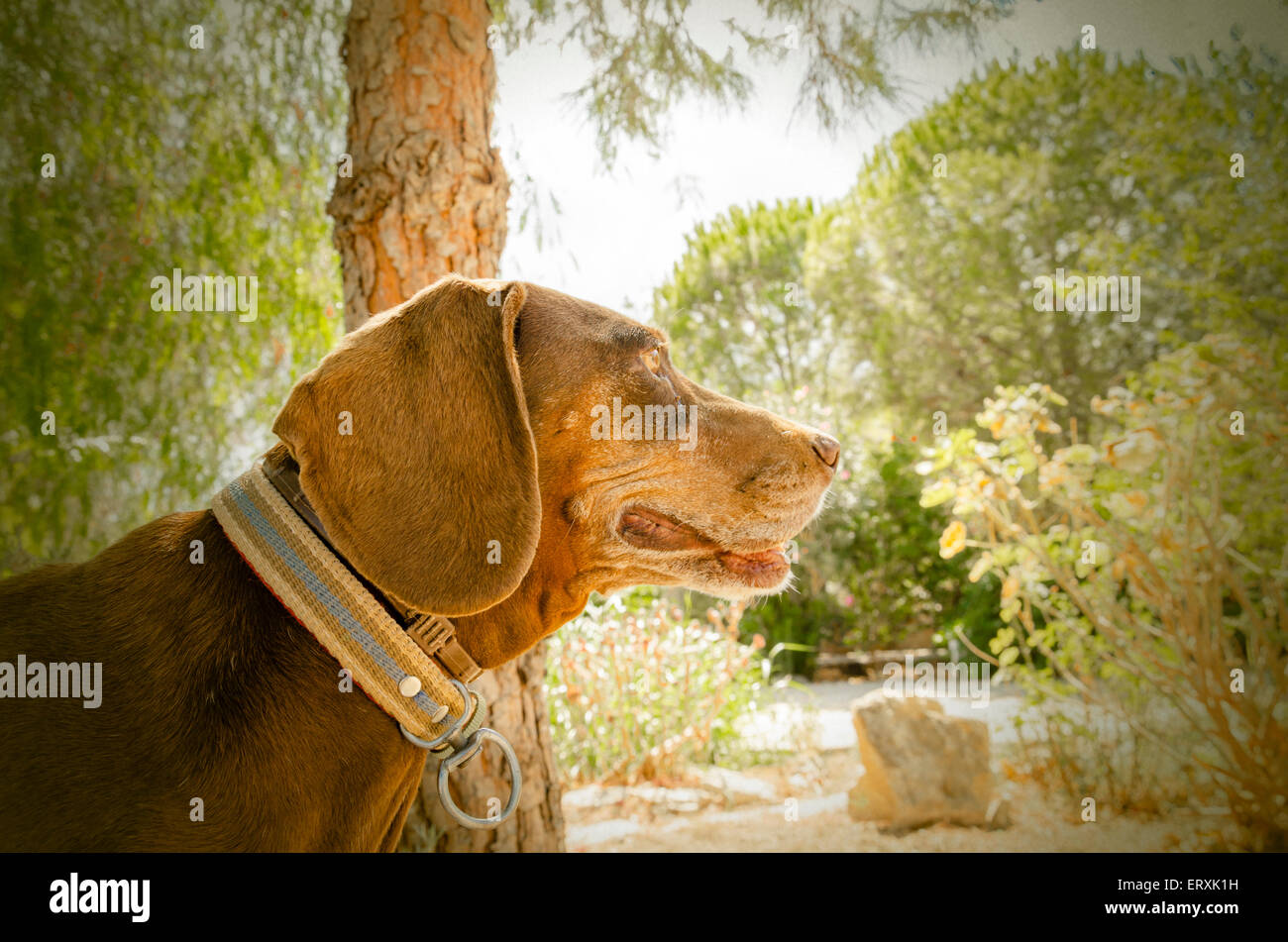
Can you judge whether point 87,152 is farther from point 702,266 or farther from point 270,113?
point 702,266

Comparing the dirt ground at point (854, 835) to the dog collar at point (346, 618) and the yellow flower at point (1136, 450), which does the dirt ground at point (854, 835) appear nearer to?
the yellow flower at point (1136, 450)

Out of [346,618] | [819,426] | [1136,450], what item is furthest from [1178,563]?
[819,426]

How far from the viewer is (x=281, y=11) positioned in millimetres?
4355

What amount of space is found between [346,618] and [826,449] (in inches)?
45.1

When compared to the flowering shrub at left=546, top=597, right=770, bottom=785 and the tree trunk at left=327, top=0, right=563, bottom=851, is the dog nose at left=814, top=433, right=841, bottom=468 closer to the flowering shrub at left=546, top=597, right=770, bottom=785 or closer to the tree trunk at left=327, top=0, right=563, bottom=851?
the tree trunk at left=327, top=0, right=563, bottom=851

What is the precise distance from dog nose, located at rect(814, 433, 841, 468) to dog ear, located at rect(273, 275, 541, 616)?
0.75 meters

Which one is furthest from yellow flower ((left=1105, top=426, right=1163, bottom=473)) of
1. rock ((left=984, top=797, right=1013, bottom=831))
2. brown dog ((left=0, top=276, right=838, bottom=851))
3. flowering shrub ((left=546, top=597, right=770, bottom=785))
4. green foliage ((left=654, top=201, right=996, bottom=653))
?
green foliage ((left=654, top=201, right=996, bottom=653))

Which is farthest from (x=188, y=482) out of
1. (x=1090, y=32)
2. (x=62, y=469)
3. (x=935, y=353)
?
(x=935, y=353)

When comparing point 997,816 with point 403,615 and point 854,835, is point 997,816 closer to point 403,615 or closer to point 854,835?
point 854,835

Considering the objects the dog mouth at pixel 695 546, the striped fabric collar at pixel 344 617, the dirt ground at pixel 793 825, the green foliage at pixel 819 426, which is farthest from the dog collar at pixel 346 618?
the green foliage at pixel 819 426

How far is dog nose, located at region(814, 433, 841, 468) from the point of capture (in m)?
1.96

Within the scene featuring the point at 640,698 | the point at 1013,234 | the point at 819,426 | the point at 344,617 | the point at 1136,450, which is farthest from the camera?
the point at 819,426

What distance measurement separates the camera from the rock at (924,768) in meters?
4.37

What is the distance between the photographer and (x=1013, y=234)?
10398 millimetres
